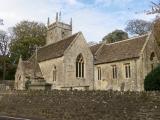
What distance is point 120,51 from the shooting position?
1510 inches

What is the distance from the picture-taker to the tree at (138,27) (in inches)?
2537

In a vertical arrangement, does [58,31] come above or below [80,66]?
above

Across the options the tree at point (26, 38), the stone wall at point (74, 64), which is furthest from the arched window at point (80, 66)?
the tree at point (26, 38)

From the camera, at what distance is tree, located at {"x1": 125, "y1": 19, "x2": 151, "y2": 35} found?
6444 centimetres

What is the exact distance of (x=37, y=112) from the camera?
24625 millimetres

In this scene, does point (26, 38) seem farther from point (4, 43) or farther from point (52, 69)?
point (52, 69)

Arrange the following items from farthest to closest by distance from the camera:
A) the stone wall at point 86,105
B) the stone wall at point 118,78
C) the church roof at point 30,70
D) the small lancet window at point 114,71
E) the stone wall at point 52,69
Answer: the church roof at point 30,70 → the small lancet window at point 114,71 → the stone wall at point 52,69 → the stone wall at point 118,78 → the stone wall at point 86,105

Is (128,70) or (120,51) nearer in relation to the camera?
(128,70)

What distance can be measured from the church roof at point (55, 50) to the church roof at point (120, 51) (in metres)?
4.35

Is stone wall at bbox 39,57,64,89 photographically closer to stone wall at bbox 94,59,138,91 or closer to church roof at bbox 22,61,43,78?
church roof at bbox 22,61,43,78

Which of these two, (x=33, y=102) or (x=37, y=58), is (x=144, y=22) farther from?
(x=33, y=102)

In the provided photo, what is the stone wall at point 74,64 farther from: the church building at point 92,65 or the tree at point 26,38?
the tree at point 26,38

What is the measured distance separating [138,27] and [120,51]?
95.0 ft

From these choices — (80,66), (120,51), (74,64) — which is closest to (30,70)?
(74,64)
